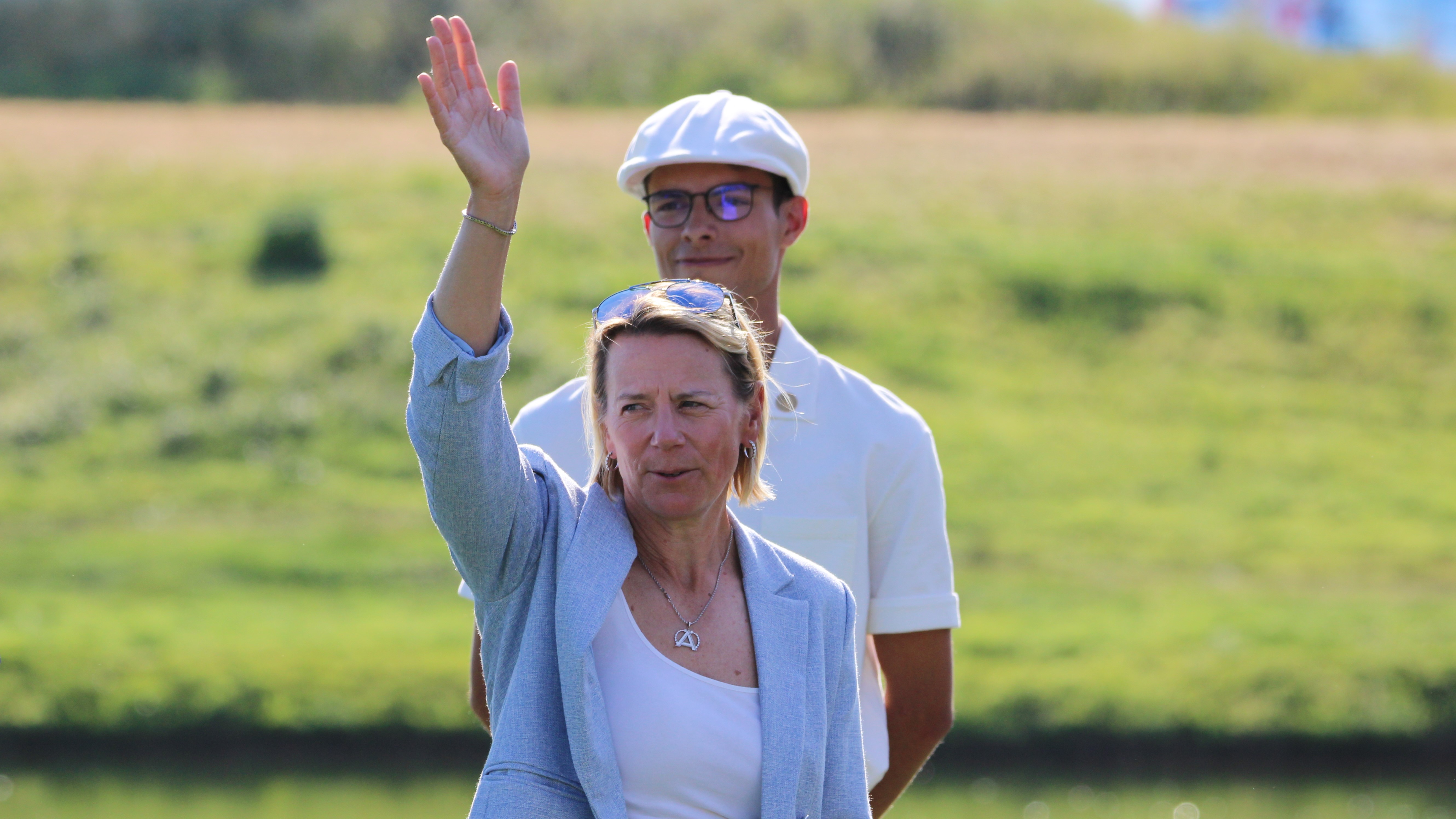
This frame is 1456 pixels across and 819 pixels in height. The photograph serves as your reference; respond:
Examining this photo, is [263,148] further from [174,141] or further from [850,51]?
[850,51]

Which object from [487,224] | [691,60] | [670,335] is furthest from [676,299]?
→ [691,60]

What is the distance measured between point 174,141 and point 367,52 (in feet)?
32.6

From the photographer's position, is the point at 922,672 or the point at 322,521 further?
the point at 322,521

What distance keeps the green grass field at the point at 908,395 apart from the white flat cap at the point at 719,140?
4.35 m

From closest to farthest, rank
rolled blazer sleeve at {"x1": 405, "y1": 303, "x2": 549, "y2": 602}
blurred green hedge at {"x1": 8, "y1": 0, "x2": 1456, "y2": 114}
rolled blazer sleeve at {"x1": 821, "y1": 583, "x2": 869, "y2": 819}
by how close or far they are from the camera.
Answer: rolled blazer sleeve at {"x1": 405, "y1": 303, "x2": 549, "y2": 602}, rolled blazer sleeve at {"x1": 821, "y1": 583, "x2": 869, "y2": 819}, blurred green hedge at {"x1": 8, "y1": 0, "x2": 1456, "y2": 114}

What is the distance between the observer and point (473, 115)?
6.78 feet

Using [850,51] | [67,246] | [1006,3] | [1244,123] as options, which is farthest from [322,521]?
[1006,3]

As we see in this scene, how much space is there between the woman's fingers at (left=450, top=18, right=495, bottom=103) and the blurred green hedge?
2803 centimetres

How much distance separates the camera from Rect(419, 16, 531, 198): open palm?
79.4 inches

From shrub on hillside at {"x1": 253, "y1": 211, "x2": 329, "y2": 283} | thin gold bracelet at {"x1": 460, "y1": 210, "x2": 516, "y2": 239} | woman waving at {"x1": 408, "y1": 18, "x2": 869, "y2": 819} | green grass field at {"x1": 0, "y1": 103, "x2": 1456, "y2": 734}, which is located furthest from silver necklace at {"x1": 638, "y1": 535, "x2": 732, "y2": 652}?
shrub on hillside at {"x1": 253, "y1": 211, "x2": 329, "y2": 283}

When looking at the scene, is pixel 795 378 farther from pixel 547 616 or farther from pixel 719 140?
pixel 547 616

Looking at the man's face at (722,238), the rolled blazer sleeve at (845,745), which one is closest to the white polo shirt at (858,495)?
the man's face at (722,238)

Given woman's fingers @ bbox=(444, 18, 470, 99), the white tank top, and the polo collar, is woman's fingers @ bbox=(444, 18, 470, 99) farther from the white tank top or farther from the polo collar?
the polo collar

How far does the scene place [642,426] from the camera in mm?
2174
